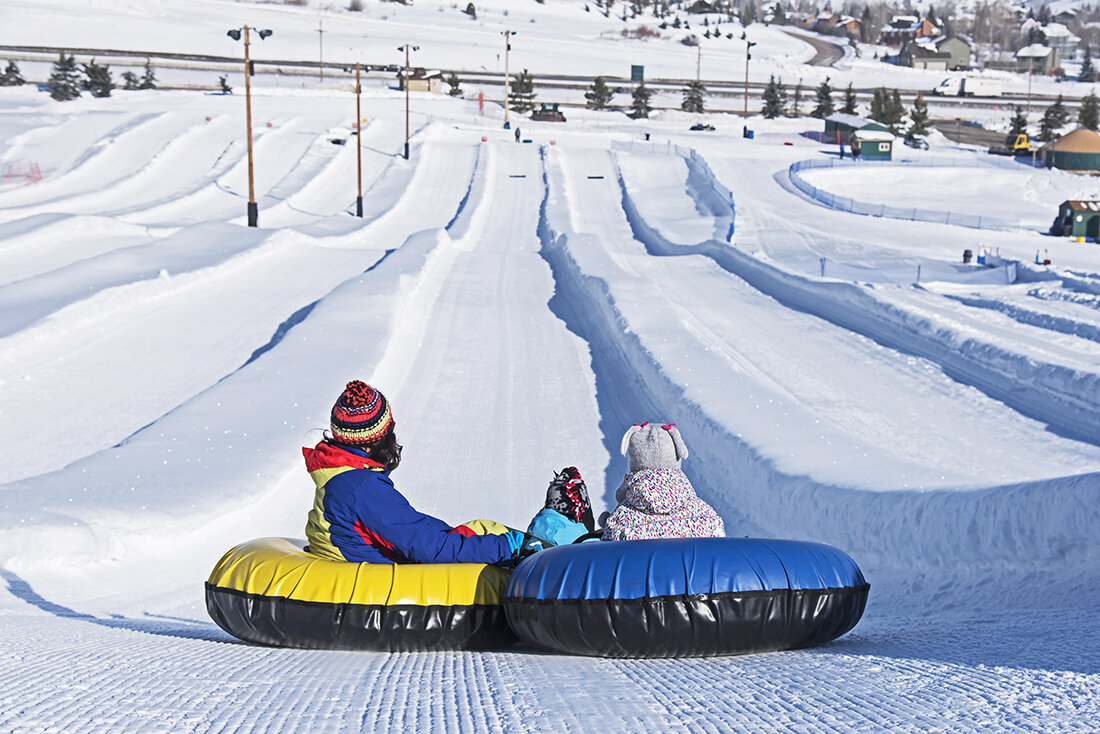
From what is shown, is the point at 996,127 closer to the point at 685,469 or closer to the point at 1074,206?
the point at 1074,206

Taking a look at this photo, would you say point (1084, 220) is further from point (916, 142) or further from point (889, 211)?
point (916, 142)

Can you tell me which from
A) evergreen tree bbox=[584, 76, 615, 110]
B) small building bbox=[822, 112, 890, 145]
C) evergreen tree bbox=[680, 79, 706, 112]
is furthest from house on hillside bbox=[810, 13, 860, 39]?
small building bbox=[822, 112, 890, 145]

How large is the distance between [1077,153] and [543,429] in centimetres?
4843

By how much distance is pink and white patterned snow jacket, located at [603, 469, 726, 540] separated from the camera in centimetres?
482

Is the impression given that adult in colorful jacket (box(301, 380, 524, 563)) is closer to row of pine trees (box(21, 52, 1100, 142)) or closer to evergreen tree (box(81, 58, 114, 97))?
row of pine trees (box(21, 52, 1100, 142))

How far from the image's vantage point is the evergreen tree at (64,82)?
59.6m

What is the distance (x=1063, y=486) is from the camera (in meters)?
5.83

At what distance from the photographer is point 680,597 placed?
4.23 meters

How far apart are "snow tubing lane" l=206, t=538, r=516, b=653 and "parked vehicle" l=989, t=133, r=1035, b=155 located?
59.4 metres

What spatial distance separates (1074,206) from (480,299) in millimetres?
21874

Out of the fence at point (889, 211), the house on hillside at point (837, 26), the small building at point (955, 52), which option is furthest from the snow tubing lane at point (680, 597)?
the house on hillside at point (837, 26)

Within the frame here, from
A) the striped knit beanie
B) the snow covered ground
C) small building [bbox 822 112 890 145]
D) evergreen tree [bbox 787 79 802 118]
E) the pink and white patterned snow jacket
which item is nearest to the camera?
→ the snow covered ground

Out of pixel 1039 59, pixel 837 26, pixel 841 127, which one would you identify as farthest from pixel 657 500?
pixel 837 26

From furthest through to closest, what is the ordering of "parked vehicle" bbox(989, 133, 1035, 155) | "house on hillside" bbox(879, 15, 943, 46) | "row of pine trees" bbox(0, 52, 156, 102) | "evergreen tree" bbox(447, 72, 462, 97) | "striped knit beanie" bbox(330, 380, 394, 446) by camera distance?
1. "house on hillside" bbox(879, 15, 943, 46)
2. "evergreen tree" bbox(447, 72, 462, 97)
3. "row of pine trees" bbox(0, 52, 156, 102)
4. "parked vehicle" bbox(989, 133, 1035, 155)
5. "striped knit beanie" bbox(330, 380, 394, 446)
